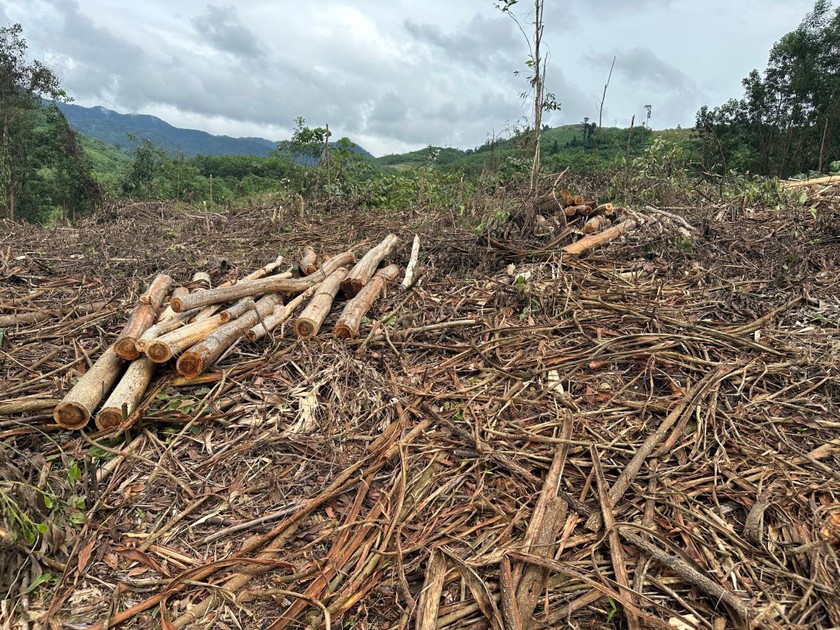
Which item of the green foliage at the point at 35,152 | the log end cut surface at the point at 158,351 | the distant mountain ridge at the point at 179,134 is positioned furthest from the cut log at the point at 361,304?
the distant mountain ridge at the point at 179,134

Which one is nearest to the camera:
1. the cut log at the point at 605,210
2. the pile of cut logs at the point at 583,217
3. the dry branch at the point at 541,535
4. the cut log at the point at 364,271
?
the dry branch at the point at 541,535

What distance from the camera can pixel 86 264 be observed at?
577 cm

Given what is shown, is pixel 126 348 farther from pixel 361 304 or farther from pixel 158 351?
pixel 361 304

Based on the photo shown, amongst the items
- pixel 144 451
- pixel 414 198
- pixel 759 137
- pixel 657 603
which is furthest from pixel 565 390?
pixel 759 137

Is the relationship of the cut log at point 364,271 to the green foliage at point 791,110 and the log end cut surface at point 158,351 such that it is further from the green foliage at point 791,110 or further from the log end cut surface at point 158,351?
the green foliage at point 791,110

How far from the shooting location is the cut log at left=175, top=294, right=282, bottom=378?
3.01 meters

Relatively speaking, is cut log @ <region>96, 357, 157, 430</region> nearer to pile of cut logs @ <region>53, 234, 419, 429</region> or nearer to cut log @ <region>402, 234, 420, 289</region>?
pile of cut logs @ <region>53, 234, 419, 429</region>

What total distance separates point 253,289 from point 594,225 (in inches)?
144

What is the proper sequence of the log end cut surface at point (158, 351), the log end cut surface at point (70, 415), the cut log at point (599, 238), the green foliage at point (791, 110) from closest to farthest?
the log end cut surface at point (70, 415)
the log end cut surface at point (158, 351)
the cut log at point (599, 238)
the green foliage at point (791, 110)

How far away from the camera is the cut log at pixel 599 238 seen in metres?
4.73

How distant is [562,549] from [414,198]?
8.53 meters

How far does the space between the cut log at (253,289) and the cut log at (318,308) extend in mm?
201

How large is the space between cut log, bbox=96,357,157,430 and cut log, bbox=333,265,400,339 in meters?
1.26

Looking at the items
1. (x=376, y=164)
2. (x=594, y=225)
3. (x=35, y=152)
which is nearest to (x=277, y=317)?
(x=594, y=225)
